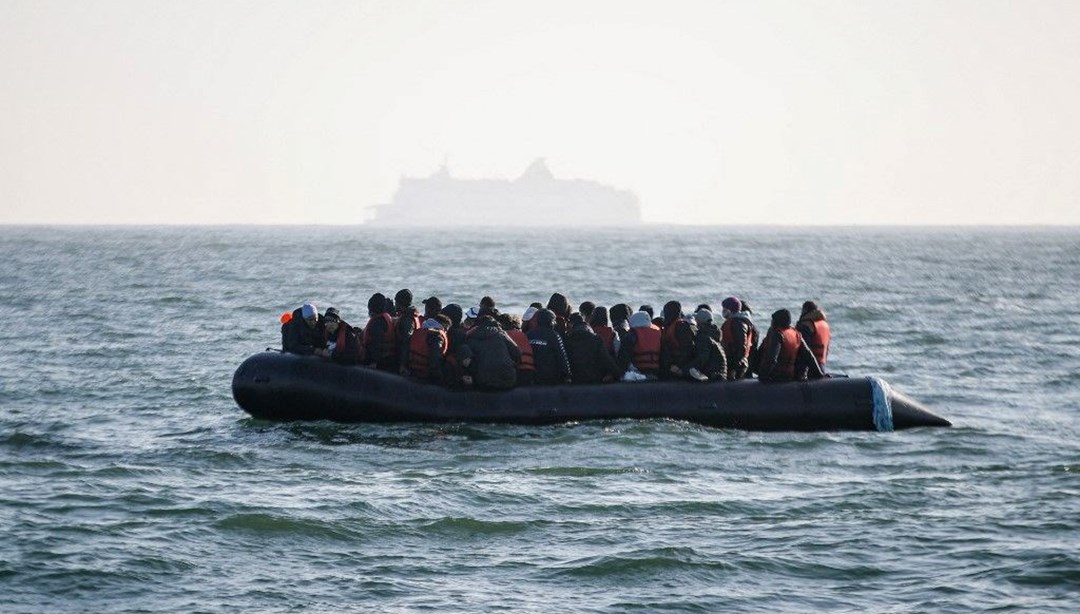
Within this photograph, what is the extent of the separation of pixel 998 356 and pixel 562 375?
14936 mm

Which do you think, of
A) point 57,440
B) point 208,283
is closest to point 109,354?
point 57,440

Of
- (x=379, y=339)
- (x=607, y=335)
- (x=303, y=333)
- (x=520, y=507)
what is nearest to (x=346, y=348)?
(x=379, y=339)

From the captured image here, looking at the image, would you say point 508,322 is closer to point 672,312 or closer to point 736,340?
point 672,312

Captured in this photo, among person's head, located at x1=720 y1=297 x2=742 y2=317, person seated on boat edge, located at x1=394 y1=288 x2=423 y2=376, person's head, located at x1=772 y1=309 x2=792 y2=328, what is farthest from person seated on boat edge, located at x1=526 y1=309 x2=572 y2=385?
person's head, located at x1=772 y1=309 x2=792 y2=328

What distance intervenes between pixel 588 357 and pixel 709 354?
1610mm

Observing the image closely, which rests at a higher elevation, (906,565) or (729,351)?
(729,351)

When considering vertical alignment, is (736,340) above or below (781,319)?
below

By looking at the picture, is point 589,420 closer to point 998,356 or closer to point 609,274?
point 998,356

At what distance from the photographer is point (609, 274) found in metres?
69.9

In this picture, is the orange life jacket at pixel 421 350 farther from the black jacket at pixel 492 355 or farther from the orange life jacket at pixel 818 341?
the orange life jacket at pixel 818 341

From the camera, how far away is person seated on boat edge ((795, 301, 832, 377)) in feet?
65.3

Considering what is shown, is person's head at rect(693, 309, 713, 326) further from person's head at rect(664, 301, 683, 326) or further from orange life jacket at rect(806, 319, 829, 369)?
orange life jacket at rect(806, 319, 829, 369)

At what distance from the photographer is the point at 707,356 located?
19.3 meters

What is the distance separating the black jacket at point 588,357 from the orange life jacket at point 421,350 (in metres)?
1.67
